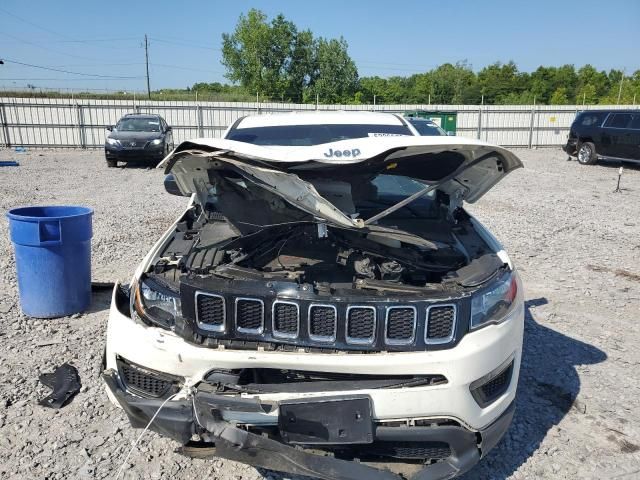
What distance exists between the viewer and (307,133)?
3.85m

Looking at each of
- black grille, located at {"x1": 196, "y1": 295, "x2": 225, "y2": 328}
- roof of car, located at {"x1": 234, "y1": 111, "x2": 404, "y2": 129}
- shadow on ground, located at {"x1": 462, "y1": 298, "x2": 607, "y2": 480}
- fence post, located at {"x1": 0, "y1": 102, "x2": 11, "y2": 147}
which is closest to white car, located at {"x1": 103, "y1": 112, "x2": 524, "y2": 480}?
black grille, located at {"x1": 196, "y1": 295, "x2": 225, "y2": 328}

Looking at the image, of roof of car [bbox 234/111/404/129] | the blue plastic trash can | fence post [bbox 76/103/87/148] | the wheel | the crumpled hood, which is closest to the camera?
the crumpled hood

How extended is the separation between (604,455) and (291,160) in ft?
7.68

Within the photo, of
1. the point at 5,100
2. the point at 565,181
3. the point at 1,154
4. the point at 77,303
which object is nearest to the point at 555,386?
the point at 77,303

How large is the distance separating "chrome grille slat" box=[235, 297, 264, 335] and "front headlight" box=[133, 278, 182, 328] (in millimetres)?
320

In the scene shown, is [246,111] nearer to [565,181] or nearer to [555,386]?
[565,181]

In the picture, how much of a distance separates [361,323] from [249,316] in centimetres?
50

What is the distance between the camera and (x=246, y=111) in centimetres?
2281

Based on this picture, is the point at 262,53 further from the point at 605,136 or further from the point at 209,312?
the point at 209,312

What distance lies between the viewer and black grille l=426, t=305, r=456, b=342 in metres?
2.25

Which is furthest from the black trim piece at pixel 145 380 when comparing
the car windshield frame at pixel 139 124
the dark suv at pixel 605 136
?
the dark suv at pixel 605 136

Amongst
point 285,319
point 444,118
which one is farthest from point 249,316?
point 444,118

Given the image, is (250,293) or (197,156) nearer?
(250,293)

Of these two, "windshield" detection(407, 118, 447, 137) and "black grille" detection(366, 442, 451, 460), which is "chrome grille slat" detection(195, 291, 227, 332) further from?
"windshield" detection(407, 118, 447, 137)
